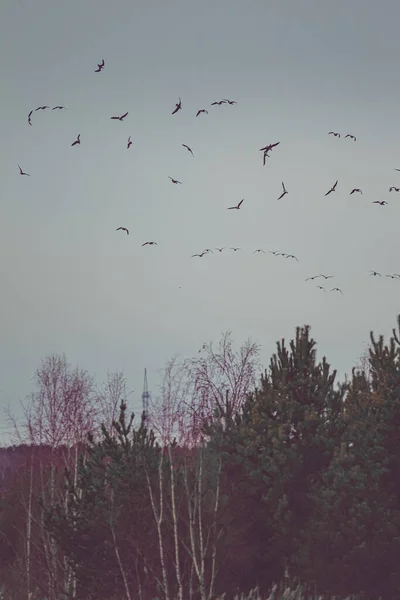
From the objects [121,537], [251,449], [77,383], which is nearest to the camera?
[121,537]

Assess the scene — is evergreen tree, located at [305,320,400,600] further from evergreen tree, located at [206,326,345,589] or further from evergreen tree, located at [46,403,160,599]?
evergreen tree, located at [46,403,160,599]

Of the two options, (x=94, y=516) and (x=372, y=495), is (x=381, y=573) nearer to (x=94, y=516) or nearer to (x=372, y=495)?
(x=372, y=495)

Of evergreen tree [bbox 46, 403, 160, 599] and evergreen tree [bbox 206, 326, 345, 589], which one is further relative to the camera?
evergreen tree [bbox 206, 326, 345, 589]

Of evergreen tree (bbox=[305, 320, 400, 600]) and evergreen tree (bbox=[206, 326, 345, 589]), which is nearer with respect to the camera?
evergreen tree (bbox=[305, 320, 400, 600])

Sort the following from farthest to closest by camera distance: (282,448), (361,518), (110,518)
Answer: (282,448)
(361,518)
(110,518)

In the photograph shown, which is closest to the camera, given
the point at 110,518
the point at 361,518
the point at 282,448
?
the point at 110,518

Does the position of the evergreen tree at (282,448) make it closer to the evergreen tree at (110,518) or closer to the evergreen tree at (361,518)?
the evergreen tree at (361,518)

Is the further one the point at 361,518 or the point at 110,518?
the point at 361,518

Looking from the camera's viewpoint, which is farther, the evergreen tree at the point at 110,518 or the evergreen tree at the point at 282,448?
the evergreen tree at the point at 282,448

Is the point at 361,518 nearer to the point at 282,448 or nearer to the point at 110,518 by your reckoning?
the point at 282,448

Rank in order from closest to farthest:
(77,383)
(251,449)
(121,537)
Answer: (121,537), (251,449), (77,383)

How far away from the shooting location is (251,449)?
1424 centimetres

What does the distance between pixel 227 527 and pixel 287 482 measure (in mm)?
1853

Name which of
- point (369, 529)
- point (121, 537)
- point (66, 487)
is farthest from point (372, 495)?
point (66, 487)
